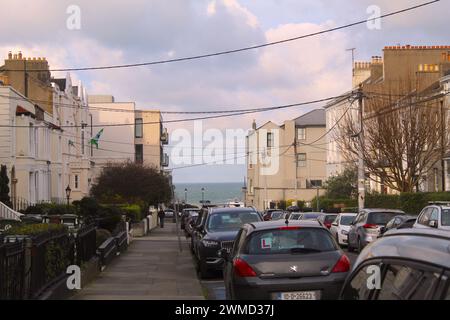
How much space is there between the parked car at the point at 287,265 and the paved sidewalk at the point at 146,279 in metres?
3.51

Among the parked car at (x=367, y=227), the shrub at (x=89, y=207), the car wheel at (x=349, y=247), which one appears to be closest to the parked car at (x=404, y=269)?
the parked car at (x=367, y=227)

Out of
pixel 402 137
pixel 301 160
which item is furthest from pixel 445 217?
pixel 301 160

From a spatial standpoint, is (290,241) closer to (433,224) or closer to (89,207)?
(433,224)

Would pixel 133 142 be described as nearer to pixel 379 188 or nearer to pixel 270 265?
pixel 379 188

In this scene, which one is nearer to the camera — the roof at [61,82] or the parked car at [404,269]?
the parked car at [404,269]

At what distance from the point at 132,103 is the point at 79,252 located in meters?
75.4

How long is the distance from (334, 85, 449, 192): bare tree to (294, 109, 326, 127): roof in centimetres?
3864

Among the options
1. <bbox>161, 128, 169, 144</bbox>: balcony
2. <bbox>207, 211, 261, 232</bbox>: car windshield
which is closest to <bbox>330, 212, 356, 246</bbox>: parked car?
<bbox>207, 211, 261, 232</bbox>: car windshield

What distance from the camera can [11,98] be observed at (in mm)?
40875

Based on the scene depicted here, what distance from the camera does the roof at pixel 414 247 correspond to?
4.39m

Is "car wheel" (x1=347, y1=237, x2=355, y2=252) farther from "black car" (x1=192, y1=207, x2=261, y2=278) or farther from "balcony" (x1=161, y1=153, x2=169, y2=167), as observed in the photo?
"balcony" (x1=161, y1=153, x2=169, y2=167)

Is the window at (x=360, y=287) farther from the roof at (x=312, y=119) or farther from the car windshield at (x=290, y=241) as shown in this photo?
the roof at (x=312, y=119)

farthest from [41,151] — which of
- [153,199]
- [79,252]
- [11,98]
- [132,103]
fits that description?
[132,103]

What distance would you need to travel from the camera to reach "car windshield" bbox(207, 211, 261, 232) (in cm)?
1949
